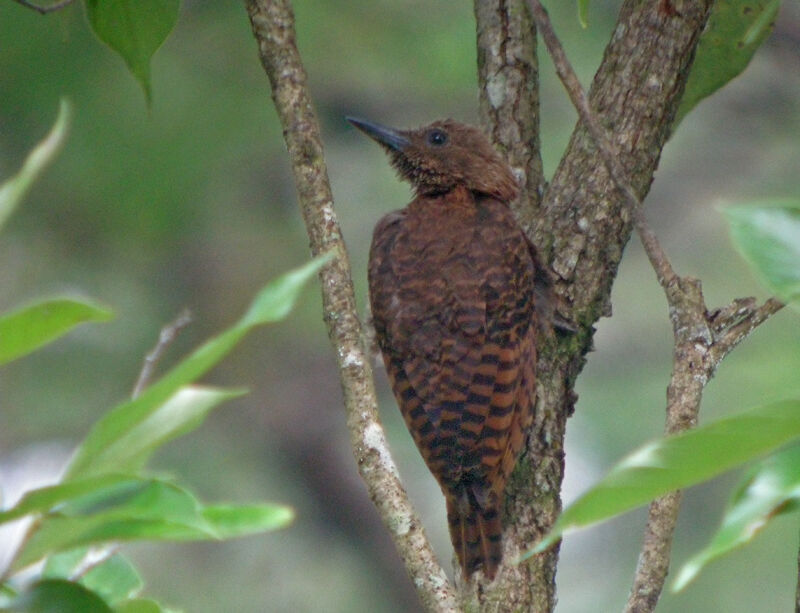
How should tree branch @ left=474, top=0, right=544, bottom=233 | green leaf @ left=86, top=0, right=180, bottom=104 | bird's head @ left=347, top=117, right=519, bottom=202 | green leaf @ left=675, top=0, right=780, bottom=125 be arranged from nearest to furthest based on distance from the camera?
green leaf @ left=86, top=0, right=180, bottom=104, green leaf @ left=675, top=0, right=780, bottom=125, tree branch @ left=474, top=0, right=544, bottom=233, bird's head @ left=347, top=117, right=519, bottom=202

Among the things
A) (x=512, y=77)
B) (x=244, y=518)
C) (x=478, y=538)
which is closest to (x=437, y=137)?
(x=512, y=77)

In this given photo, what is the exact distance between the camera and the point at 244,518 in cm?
109

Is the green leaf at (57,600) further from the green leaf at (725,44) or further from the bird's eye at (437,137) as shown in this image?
the bird's eye at (437,137)

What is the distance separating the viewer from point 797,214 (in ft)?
3.60

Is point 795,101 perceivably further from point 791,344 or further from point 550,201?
point 550,201

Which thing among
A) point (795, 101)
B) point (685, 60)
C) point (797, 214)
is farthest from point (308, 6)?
point (797, 214)

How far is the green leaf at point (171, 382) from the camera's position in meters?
0.94

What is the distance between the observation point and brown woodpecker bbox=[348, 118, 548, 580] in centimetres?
295

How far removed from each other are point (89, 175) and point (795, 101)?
11.9 ft

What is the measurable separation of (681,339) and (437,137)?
181cm

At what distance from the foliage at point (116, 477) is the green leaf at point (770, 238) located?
1.30 feet

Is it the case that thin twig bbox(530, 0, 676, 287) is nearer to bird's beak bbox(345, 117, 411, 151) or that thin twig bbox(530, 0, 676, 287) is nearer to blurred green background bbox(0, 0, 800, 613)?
bird's beak bbox(345, 117, 411, 151)

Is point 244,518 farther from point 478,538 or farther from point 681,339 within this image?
point 478,538

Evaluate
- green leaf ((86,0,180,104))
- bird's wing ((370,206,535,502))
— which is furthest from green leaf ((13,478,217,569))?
bird's wing ((370,206,535,502))
